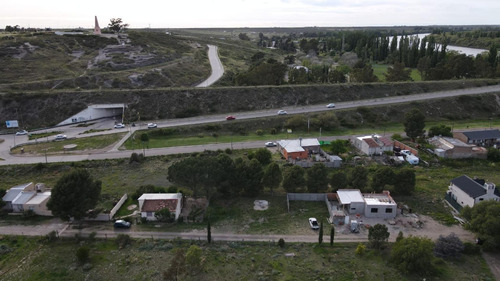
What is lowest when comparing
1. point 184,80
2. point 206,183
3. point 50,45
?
point 206,183

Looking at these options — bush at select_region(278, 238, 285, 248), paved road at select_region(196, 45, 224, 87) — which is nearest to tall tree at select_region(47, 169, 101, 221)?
bush at select_region(278, 238, 285, 248)

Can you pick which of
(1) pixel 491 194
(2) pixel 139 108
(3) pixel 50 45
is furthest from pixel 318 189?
(3) pixel 50 45

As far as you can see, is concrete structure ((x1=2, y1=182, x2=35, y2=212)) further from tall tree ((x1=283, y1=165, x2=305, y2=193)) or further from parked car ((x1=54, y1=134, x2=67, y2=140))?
tall tree ((x1=283, y1=165, x2=305, y2=193))

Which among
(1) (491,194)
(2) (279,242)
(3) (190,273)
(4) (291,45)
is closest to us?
(3) (190,273)

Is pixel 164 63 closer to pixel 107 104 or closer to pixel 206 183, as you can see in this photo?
pixel 107 104

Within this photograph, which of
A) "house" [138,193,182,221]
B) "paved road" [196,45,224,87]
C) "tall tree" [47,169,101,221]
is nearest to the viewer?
"tall tree" [47,169,101,221]

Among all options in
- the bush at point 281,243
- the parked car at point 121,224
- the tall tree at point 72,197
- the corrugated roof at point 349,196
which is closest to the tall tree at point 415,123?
the corrugated roof at point 349,196

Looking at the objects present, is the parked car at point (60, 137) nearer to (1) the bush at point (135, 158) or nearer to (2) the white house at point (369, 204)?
(1) the bush at point (135, 158)
